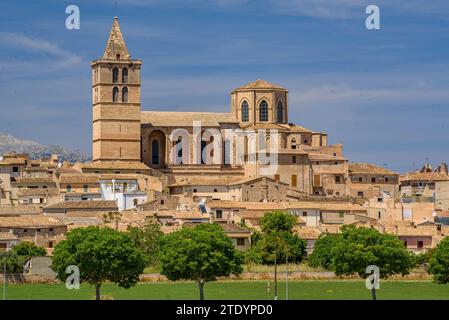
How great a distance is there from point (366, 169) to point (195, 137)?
1190 centimetres

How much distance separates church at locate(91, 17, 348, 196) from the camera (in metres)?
79.8

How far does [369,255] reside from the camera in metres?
47.2

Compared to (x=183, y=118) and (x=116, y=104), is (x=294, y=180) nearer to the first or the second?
(x=183, y=118)

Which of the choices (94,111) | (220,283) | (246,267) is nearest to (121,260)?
(220,283)

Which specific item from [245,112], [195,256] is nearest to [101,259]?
[195,256]

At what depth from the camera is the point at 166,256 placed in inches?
1827

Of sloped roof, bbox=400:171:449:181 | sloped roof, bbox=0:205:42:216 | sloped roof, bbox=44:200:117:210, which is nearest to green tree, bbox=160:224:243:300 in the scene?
sloped roof, bbox=0:205:42:216

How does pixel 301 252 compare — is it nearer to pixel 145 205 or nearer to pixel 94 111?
pixel 145 205

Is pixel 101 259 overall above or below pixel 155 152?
below

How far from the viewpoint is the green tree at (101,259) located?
44.1 m

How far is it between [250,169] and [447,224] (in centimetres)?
1448

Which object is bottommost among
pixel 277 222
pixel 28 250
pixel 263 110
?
pixel 28 250

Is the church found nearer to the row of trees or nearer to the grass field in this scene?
the row of trees
